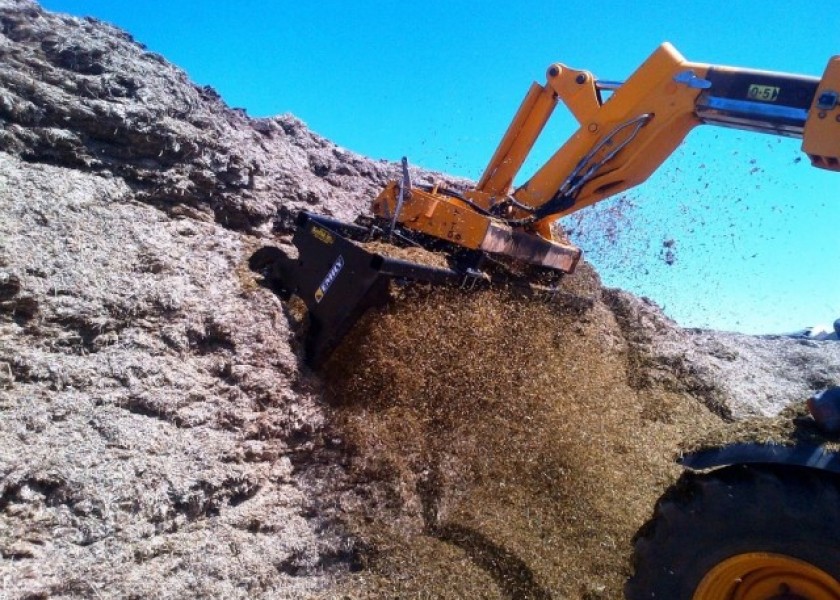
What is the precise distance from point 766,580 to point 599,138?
2957 mm

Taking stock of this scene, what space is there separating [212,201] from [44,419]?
237 centimetres

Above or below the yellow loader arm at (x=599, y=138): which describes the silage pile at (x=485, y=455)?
below

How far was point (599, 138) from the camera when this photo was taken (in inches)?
175

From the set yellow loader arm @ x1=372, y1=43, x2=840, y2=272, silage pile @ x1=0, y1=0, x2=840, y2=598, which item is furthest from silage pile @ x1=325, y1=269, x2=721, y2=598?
yellow loader arm @ x1=372, y1=43, x2=840, y2=272

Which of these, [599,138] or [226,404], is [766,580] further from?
[599,138]

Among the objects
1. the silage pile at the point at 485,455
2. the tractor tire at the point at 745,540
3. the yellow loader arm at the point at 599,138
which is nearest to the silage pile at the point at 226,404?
the silage pile at the point at 485,455

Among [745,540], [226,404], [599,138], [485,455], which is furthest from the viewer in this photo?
[599,138]

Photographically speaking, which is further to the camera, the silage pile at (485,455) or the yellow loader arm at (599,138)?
the yellow loader arm at (599,138)

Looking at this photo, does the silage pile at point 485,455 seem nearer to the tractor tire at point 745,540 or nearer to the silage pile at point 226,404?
the silage pile at point 226,404

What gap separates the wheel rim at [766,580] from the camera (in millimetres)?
2268

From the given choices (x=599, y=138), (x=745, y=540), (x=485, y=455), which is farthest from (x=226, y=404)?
(x=599, y=138)

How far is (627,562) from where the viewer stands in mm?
3449

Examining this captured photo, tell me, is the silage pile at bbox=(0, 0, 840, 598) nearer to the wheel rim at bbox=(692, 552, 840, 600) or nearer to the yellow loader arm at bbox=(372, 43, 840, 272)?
the yellow loader arm at bbox=(372, 43, 840, 272)

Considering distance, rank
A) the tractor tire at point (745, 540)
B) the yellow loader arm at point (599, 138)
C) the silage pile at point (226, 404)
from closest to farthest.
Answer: the tractor tire at point (745, 540) < the silage pile at point (226, 404) < the yellow loader arm at point (599, 138)
